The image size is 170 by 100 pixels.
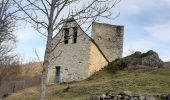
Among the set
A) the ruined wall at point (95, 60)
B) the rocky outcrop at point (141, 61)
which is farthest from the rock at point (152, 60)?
the ruined wall at point (95, 60)

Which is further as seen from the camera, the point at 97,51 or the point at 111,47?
the point at 111,47

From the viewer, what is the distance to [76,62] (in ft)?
153

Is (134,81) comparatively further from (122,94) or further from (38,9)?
(38,9)

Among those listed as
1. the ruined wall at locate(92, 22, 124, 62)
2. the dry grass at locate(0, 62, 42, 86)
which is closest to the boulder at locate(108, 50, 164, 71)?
the ruined wall at locate(92, 22, 124, 62)

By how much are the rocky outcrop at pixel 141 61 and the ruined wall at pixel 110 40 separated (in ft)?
14.0

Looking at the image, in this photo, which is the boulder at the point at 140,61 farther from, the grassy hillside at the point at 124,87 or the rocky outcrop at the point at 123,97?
the rocky outcrop at the point at 123,97

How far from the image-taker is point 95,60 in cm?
4775

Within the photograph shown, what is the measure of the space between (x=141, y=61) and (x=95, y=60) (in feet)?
18.3

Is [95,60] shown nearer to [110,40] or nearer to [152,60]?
[110,40]

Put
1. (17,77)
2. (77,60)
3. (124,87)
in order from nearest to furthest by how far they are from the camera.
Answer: (124,87) < (77,60) < (17,77)

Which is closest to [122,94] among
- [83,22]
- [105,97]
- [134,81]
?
[105,97]

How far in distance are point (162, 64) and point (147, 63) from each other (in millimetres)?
1526

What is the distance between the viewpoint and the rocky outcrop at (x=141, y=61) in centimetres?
4428

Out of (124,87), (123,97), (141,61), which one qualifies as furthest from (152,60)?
(123,97)
